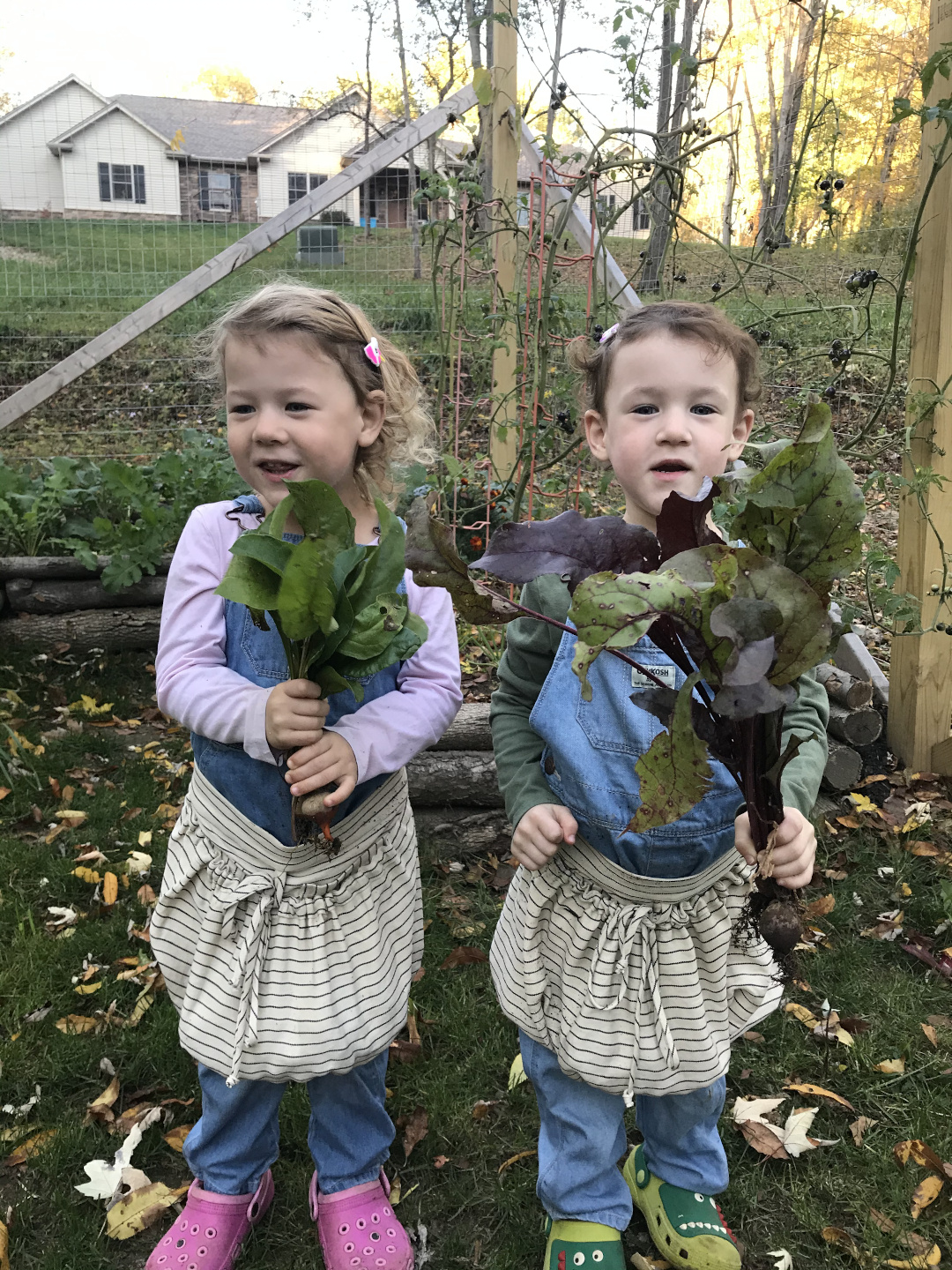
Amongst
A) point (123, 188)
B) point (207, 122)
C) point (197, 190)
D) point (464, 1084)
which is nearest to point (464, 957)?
point (464, 1084)

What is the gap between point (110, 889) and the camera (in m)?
2.73

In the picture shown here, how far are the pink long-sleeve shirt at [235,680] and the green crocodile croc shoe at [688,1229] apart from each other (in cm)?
95

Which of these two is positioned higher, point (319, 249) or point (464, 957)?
point (319, 249)

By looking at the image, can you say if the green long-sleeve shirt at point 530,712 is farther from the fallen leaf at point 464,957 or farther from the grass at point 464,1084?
the fallen leaf at point 464,957

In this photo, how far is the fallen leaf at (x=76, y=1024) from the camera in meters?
2.24

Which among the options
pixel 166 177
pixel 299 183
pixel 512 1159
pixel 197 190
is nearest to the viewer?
pixel 512 1159

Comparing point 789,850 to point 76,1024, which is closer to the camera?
point 789,850

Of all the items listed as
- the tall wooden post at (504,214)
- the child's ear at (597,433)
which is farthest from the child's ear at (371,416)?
the tall wooden post at (504,214)

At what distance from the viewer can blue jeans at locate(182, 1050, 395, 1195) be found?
1.60m

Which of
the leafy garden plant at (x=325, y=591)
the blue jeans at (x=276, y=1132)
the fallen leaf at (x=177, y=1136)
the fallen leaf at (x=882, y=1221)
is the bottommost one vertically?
the fallen leaf at (x=177, y=1136)

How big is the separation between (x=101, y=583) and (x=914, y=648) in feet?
11.0

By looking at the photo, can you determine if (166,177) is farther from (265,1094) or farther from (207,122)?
(207,122)

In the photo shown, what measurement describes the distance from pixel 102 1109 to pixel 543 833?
1.30 metres

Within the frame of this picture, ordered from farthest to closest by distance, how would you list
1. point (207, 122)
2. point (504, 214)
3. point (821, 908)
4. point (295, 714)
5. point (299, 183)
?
point (207, 122), point (299, 183), point (504, 214), point (821, 908), point (295, 714)
